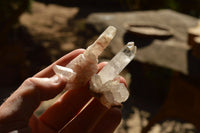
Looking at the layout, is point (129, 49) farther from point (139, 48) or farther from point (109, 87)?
point (139, 48)

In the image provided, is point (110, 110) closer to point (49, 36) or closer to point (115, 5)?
point (49, 36)

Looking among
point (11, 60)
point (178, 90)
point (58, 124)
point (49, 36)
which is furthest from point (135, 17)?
point (49, 36)

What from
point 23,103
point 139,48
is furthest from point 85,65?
point 139,48

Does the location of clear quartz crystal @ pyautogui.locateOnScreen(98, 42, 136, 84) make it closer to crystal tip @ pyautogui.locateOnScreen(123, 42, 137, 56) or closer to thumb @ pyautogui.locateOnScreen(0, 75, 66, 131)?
crystal tip @ pyautogui.locateOnScreen(123, 42, 137, 56)

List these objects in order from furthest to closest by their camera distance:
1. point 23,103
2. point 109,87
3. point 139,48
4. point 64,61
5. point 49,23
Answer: point 49,23 → point 139,48 → point 64,61 → point 109,87 → point 23,103

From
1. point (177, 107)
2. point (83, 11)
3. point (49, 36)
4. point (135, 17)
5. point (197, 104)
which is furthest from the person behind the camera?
point (83, 11)

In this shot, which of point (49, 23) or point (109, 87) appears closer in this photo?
point (109, 87)

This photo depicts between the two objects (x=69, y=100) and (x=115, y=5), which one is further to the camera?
(x=115, y=5)

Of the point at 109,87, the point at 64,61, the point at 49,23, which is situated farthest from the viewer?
the point at 49,23
